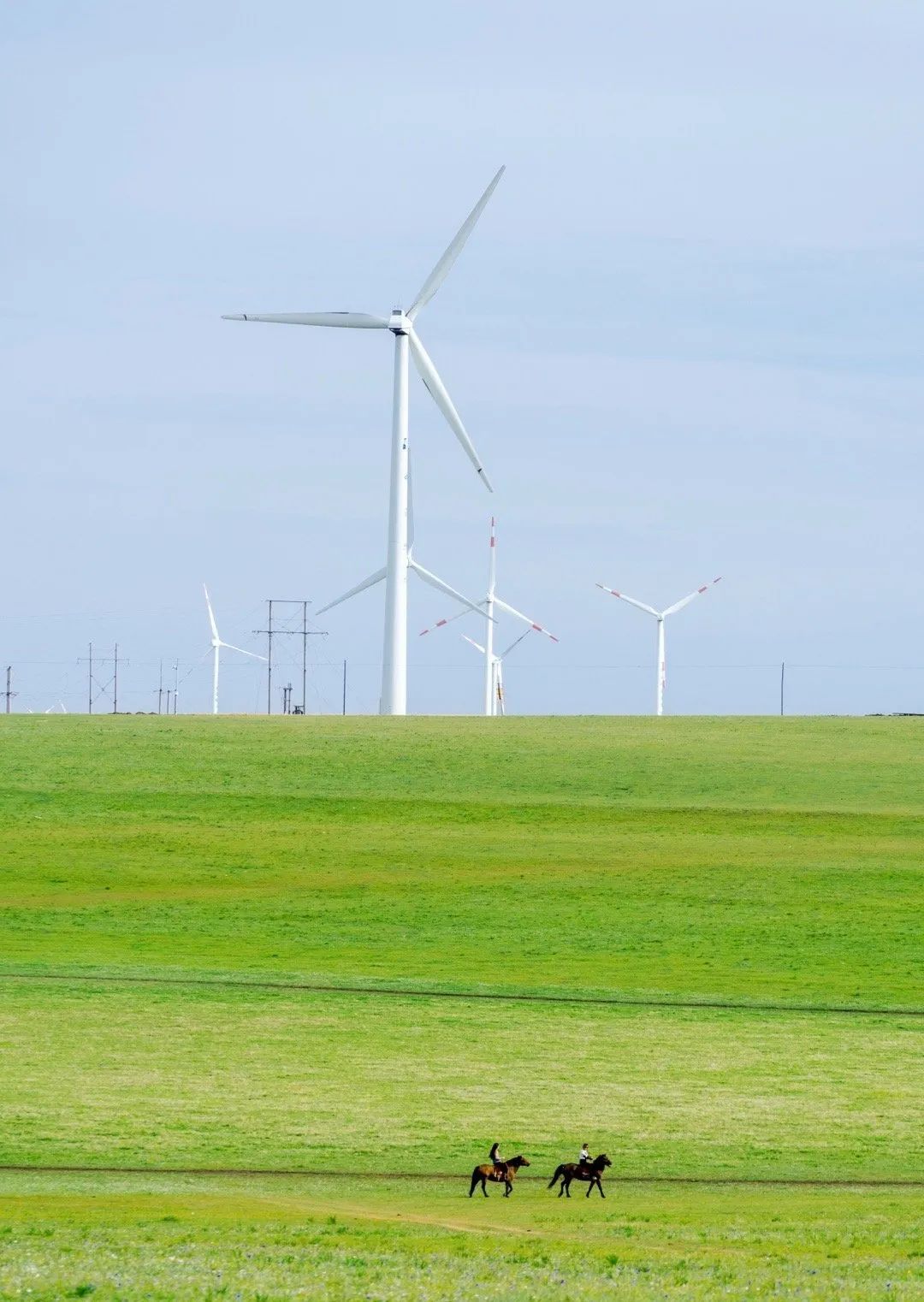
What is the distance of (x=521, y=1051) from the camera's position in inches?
1081

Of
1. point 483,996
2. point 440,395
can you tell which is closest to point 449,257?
point 440,395

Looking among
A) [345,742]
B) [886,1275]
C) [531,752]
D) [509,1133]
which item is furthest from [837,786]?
[886,1275]

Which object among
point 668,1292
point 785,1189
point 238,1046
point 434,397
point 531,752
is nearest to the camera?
point 668,1292

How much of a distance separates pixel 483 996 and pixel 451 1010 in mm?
1916

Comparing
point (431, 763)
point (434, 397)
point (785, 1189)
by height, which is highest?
point (434, 397)

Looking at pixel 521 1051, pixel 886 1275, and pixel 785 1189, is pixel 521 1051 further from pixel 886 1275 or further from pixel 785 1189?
pixel 886 1275

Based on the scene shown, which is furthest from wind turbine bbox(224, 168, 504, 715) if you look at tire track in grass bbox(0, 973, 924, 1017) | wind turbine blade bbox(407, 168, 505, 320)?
tire track in grass bbox(0, 973, 924, 1017)

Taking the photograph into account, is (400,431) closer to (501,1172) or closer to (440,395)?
(440,395)

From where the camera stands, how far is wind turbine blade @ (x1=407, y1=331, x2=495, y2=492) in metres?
74.0

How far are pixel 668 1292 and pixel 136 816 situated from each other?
138 ft

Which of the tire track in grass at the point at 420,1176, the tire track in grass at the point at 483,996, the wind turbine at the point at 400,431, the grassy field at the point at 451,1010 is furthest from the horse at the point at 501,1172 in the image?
the wind turbine at the point at 400,431

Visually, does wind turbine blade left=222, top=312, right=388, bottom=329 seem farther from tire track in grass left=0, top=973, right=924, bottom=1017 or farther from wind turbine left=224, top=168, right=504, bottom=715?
tire track in grass left=0, top=973, right=924, bottom=1017

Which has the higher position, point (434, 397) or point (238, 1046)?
point (434, 397)

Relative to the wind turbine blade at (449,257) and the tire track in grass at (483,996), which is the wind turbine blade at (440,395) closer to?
the wind turbine blade at (449,257)
